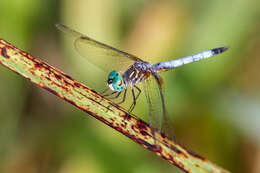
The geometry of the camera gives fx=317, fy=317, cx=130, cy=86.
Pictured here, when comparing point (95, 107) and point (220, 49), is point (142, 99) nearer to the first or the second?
point (220, 49)

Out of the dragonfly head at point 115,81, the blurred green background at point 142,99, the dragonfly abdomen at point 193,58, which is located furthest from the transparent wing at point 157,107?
the dragonfly abdomen at point 193,58

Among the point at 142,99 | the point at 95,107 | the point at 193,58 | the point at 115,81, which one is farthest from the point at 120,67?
the point at 95,107

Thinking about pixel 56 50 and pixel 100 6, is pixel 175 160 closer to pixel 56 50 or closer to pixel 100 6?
pixel 100 6

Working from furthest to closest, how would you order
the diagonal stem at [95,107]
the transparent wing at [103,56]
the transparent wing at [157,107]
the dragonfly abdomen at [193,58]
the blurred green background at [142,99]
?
the dragonfly abdomen at [193,58]
the blurred green background at [142,99]
the transparent wing at [103,56]
the transparent wing at [157,107]
the diagonal stem at [95,107]

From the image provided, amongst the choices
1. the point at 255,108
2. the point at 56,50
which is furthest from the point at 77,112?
the point at 255,108

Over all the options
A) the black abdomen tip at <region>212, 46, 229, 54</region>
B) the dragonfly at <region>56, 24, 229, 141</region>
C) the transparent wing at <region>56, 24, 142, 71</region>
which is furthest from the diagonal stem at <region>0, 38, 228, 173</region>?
the black abdomen tip at <region>212, 46, 229, 54</region>

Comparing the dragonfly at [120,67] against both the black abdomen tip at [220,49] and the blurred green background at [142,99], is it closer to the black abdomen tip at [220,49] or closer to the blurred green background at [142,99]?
the blurred green background at [142,99]

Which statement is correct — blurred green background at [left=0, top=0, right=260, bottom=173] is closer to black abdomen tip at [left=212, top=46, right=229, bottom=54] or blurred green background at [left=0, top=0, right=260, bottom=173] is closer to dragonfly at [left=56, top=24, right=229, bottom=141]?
black abdomen tip at [left=212, top=46, right=229, bottom=54]
